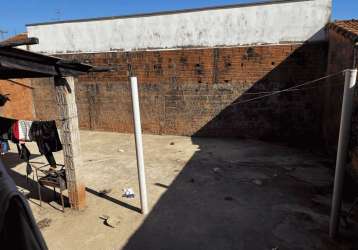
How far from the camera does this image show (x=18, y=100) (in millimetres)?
13148

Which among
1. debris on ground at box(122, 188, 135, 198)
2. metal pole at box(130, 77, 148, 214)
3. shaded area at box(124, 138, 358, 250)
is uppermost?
metal pole at box(130, 77, 148, 214)

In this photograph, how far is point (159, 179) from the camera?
280 inches

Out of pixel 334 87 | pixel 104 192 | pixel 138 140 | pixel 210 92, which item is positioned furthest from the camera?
pixel 210 92

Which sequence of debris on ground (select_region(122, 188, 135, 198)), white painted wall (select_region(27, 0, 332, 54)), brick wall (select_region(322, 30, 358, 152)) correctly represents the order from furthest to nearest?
white painted wall (select_region(27, 0, 332, 54)) < brick wall (select_region(322, 30, 358, 152)) < debris on ground (select_region(122, 188, 135, 198))

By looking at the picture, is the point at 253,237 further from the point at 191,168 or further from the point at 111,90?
the point at 111,90

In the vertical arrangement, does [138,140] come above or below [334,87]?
below

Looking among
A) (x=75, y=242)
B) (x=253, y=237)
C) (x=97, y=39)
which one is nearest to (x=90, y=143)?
(x=97, y=39)

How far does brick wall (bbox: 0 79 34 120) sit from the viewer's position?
12.5 m

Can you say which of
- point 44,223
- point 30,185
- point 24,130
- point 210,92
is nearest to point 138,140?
point 44,223

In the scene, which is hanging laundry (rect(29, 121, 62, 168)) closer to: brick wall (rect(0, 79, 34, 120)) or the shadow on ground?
the shadow on ground

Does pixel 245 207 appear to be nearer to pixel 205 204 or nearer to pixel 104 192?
pixel 205 204

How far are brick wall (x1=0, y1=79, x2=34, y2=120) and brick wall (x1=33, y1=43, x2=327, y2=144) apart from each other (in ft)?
9.82

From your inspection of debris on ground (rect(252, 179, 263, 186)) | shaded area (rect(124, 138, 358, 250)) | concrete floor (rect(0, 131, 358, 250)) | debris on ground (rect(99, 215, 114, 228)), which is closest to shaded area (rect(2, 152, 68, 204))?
concrete floor (rect(0, 131, 358, 250))

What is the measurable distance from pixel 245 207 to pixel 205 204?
848mm
